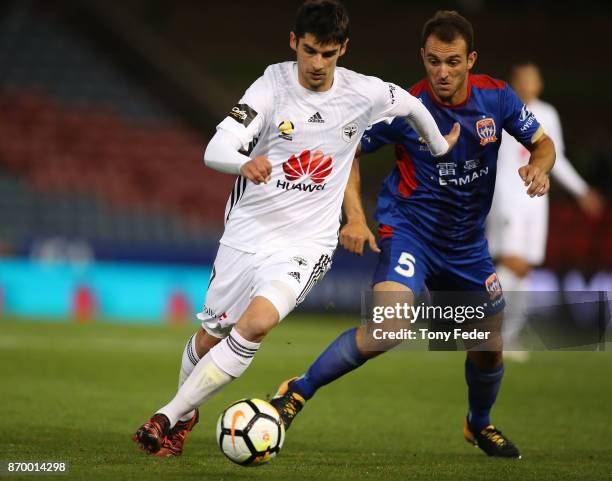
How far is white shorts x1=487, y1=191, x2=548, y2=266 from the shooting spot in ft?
33.7

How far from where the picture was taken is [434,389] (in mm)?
8906

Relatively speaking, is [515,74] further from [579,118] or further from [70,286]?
[579,118]

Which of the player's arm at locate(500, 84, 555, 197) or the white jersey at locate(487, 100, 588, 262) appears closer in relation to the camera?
the player's arm at locate(500, 84, 555, 197)

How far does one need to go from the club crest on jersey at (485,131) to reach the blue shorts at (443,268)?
1.86 feet

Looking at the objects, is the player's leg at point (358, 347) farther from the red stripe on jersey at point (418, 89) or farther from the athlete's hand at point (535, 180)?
the red stripe on jersey at point (418, 89)

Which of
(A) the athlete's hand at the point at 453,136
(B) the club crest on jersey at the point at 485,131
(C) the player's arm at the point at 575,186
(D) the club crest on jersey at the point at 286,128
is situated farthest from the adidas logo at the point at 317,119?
Result: (C) the player's arm at the point at 575,186

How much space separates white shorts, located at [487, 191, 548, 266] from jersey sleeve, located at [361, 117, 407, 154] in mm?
4576

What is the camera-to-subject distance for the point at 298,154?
5.32 metres

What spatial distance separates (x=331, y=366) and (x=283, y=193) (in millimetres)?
928

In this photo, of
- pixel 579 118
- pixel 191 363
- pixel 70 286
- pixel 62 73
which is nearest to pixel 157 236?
pixel 70 286

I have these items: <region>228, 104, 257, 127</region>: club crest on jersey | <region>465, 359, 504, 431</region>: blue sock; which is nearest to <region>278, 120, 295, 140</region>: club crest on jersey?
<region>228, 104, 257, 127</region>: club crest on jersey

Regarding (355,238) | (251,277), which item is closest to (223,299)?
(251,277)

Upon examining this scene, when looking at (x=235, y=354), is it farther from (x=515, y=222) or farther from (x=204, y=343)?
(x=515, y=222)

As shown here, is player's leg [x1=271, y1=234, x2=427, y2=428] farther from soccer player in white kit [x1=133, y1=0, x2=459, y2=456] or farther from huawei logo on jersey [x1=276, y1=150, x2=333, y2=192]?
huawei logo on jersey [x1=276, y1=150, x2=333, y2=192]
